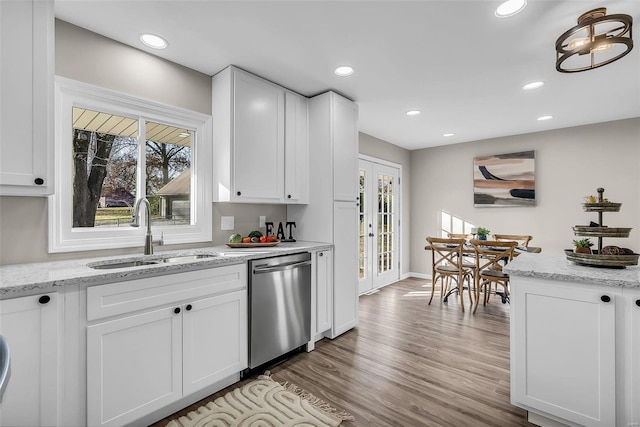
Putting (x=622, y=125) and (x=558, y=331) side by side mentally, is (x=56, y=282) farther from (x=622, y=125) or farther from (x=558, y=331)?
(x=622, y=125)

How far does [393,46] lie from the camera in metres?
2.32

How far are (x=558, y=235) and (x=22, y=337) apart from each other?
5.76 metres

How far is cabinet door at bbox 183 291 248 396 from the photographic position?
6.42 ft

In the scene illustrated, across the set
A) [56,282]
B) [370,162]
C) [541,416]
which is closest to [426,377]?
[541,416]

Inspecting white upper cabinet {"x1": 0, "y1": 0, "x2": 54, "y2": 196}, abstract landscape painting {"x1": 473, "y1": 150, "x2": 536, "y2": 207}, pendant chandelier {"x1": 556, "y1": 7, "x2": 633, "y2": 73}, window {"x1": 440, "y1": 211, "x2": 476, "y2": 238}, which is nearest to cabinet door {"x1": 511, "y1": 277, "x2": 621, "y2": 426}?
pendant chandelier {"x1": 556, "y1": 7, "x2": 633, "y2": 73}

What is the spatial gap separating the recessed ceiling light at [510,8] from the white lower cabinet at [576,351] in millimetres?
1631

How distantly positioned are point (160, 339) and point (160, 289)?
293 millimetres

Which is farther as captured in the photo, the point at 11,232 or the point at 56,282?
the point at 11,232

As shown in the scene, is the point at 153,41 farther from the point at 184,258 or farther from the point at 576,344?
the point at 576,344

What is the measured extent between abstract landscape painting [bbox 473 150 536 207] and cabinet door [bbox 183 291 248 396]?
441 centimetres

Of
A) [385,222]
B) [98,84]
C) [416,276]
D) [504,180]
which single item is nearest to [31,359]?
[98,84]

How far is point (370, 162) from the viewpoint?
4.95m

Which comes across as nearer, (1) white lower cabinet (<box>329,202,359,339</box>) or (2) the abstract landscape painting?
(1) white lower cabinet (<box>329,202,359,339</box>)

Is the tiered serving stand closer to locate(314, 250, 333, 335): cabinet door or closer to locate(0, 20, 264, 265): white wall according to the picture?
locate(314, 250, 333, 335): cabinet door
